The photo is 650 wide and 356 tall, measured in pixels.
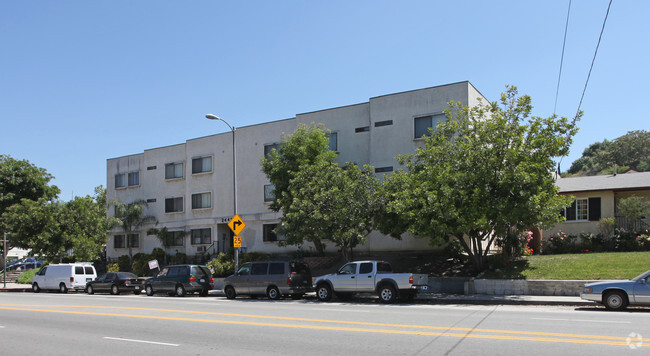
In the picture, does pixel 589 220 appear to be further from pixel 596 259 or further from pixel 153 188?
pixel 153 188

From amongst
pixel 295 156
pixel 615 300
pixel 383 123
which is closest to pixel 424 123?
pixel 383 123

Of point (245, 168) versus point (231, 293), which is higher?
point (245, 168)

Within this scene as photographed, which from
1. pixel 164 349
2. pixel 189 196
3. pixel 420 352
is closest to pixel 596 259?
pixel 420 352

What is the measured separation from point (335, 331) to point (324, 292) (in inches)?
371

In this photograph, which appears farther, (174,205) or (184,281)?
(174,205)

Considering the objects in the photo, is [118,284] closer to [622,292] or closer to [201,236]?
[201,236]

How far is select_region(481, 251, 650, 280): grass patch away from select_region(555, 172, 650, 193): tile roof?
599 cm

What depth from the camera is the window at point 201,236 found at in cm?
3748

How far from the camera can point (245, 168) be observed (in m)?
36.0

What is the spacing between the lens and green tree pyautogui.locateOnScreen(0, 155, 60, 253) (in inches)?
1873

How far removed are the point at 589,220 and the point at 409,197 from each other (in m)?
14.4

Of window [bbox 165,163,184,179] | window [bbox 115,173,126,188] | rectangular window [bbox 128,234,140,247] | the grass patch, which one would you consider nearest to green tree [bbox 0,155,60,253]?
window [bbox 115,173,126,188]

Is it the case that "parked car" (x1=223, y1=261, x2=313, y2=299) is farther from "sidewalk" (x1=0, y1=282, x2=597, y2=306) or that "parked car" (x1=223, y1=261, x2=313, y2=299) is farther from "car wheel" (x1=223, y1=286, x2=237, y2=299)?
"sidewalk" (x1=0, y1=282, x2=597, y2=306)

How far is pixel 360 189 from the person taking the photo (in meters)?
23.7
